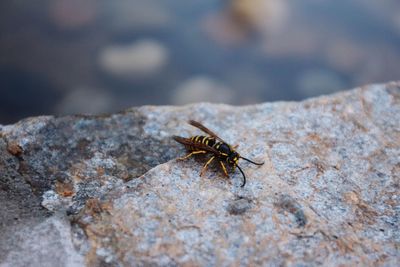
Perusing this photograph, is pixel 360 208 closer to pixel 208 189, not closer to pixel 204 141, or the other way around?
pixel 208 189

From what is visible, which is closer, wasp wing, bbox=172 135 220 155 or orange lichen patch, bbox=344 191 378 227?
orange lichen patch, bbox=344 191 378 227

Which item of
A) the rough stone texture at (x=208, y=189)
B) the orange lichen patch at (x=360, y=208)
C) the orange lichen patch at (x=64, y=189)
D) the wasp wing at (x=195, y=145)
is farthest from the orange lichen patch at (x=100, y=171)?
the orange lichen patch at (x=360, y=208)

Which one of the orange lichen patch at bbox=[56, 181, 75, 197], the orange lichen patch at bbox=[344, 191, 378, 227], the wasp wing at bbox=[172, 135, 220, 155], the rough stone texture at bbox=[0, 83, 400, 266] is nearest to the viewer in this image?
the rough stone texture at bbox=[0, 83, 400, 266]

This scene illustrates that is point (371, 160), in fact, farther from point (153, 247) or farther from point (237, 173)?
point (153, 247)

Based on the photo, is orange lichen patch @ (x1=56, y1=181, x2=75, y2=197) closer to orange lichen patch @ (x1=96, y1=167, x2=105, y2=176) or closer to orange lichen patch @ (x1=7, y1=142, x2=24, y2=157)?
orange lichen patch @ (x1=96, y1=167, x2=105, y2=176)

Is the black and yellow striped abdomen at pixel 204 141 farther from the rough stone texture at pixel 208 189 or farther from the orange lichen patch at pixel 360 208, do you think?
the orange lichen patch at pixel 360 208

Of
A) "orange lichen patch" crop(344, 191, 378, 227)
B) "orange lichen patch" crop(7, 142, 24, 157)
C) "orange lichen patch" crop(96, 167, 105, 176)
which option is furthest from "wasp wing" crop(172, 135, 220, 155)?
"orange lichen patch" crop(7, 142, 24, 157)

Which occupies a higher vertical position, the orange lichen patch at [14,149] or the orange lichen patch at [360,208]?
the orange lichen patch at [14,149]
